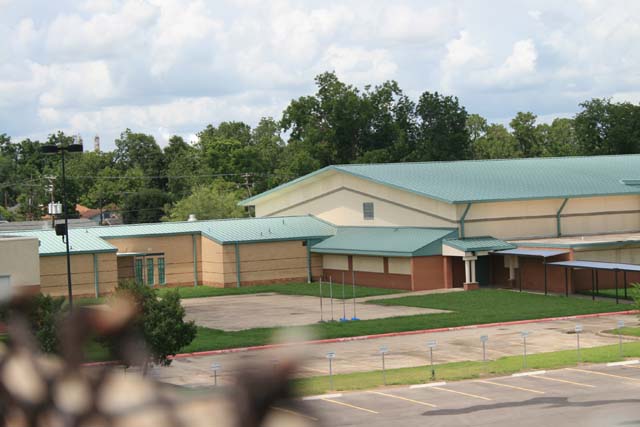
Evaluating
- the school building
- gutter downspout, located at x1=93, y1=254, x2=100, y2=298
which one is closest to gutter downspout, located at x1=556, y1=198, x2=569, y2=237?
the school building

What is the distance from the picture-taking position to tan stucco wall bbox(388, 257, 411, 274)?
58716 millimetres

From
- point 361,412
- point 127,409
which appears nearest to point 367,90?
point 361,412

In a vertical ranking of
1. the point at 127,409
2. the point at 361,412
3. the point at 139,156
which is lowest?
the point at 361,412

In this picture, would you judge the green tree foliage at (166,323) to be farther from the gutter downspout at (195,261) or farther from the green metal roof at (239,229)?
the gutter downspout at (195,261)

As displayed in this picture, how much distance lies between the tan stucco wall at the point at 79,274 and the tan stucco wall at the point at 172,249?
4287 millimetres

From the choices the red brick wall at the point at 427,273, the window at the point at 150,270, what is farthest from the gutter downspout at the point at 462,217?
the window at the point at 150,270

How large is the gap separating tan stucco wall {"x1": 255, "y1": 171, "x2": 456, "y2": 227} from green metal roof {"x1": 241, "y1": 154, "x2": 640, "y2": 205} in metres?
0.71

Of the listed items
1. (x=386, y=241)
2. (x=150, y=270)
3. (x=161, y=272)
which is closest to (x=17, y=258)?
(x=150, y=270)

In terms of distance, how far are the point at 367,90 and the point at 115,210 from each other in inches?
1344

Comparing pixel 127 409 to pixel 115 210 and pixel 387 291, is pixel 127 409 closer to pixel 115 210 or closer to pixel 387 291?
pixel 387 291

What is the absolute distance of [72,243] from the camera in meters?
60.3

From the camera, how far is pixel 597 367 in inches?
1249

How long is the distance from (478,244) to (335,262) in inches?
446

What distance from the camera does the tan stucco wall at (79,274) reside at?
191 ft
